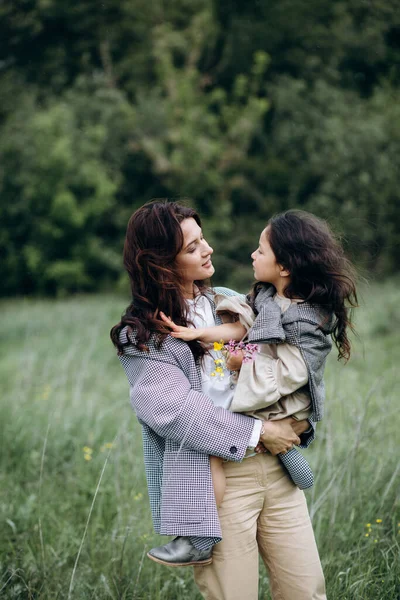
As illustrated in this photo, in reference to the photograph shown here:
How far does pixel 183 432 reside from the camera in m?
2.05

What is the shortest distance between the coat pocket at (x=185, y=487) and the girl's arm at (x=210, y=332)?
35 centimetres

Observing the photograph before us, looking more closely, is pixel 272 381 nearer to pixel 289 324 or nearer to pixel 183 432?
pixel 289 324

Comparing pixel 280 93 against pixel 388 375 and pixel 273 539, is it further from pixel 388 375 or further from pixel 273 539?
pixel 273 539

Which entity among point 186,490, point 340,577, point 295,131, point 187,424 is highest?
point 187,424

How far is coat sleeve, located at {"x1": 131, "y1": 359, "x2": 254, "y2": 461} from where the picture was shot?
80.9 inches

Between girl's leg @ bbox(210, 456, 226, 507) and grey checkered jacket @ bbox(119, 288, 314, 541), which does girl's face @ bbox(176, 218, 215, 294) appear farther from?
girl's leg @ bbox(210, 456, 226, 507)

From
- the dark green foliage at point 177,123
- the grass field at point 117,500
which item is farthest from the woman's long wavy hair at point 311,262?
the dark green foliage at point 177,123

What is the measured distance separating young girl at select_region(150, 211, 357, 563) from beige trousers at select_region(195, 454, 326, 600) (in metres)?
0.06

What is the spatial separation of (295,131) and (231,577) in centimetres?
1572

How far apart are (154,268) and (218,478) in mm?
694

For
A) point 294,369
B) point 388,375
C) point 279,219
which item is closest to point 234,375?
point 294,369

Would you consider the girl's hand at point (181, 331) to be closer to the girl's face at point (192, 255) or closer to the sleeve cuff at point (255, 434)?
the girl's face at point (192, 255)

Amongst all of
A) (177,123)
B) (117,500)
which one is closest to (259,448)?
(117,500)

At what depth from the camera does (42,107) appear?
18.0m
